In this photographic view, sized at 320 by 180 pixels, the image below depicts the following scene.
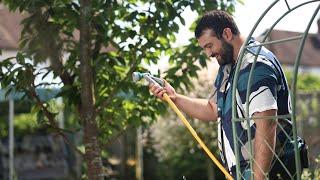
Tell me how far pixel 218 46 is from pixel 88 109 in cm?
136

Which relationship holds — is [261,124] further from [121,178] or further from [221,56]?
[121,178]

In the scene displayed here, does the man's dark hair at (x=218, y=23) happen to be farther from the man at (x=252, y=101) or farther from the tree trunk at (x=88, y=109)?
the tree trunk at (x=88, y=109)

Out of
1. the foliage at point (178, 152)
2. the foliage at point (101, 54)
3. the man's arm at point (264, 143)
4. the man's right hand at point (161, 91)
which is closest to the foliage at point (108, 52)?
the foliage at point (101, 54)

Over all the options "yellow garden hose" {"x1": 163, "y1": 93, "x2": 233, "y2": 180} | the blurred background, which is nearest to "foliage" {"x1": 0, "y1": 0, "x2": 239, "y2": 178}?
the blurred background

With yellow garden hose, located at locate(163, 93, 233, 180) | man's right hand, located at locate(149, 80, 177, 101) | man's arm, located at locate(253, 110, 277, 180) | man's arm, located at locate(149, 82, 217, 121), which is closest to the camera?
man's arm, located at locate(253, 110, 277, 180)

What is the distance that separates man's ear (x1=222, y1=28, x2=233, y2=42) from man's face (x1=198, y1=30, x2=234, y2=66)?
0.02 meters

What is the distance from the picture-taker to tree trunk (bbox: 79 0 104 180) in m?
3.88

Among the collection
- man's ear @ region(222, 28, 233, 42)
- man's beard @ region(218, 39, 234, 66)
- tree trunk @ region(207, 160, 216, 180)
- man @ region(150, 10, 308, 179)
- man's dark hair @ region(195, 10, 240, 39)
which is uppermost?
man's dark hair @ region(195, 10, 240, 39)

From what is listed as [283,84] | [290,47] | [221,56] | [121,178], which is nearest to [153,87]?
[221,56]

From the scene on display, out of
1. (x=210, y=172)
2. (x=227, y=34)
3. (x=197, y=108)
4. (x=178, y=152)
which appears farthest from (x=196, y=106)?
(x=178, y=152)

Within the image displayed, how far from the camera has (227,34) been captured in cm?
279

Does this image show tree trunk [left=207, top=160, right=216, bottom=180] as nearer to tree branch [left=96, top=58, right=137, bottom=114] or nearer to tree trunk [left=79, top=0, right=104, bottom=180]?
tree branch [left=96, top=58, right=137, bottom=114]

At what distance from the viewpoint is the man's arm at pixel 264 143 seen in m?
2.52

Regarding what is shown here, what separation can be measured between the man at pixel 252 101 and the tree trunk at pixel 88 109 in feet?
3.79
